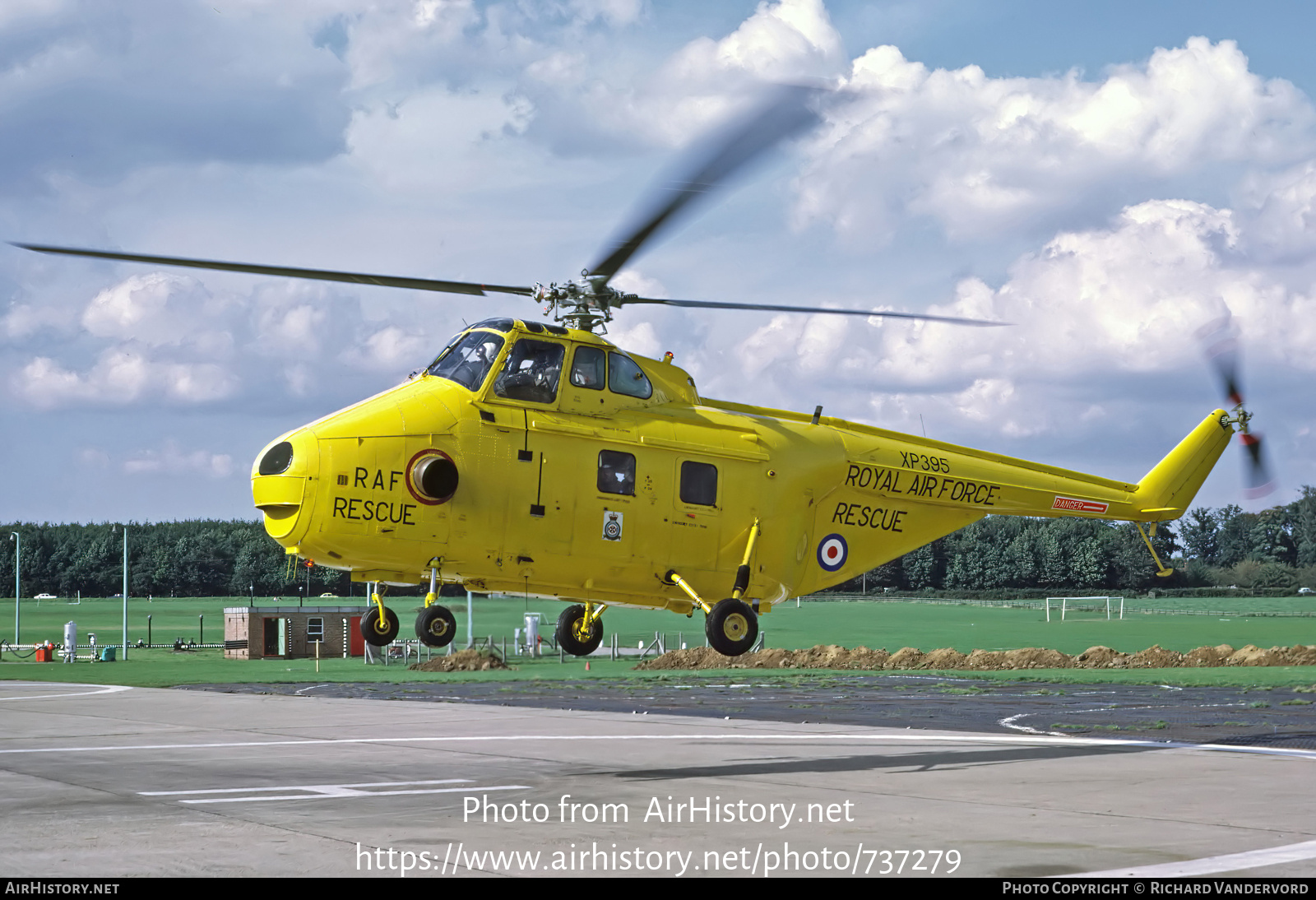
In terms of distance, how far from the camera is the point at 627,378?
18.2 meters

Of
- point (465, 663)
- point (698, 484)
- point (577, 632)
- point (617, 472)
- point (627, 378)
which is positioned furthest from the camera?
point (465, 663)

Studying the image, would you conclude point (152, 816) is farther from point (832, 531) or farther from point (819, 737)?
point (819, 737)

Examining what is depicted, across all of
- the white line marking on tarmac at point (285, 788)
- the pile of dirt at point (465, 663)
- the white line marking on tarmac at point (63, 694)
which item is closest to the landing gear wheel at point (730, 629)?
the white line marking on tarmac at point (285, 788)

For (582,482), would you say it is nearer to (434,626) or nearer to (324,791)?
(434,626)

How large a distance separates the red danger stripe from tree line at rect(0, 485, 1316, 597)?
2579 inches

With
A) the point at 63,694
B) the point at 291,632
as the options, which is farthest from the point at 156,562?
the point at 63,694

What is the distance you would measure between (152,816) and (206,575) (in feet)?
353

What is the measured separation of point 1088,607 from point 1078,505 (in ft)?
244

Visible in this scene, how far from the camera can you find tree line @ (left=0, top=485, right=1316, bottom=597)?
9588 centimetres

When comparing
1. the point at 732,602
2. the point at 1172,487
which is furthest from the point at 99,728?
the point at 1172,487

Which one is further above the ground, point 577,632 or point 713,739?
point 577,632

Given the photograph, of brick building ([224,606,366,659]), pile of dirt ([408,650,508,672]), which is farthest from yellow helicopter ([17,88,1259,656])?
brick building ([224,606,366,659])

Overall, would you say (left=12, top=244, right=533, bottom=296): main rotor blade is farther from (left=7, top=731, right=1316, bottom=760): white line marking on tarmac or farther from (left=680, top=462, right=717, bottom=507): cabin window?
(left=7, top=731, right=1316, bottom=760): white line marking on tarmac

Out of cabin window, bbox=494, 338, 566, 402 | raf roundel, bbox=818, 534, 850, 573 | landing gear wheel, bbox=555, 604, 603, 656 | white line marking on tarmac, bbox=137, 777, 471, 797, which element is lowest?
white line marking on tarmac, bbox=137, 777, 471, 797
